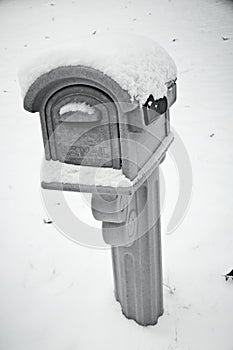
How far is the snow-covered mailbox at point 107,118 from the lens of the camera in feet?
4.13

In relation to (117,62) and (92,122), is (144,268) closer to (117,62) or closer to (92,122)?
(92,122)

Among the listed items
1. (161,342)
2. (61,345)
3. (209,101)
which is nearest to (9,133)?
(209,101)

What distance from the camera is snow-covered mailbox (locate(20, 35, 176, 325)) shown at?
126 centimetres

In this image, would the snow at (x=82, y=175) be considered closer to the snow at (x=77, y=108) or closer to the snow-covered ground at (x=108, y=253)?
the snow at (x=77, y=108)

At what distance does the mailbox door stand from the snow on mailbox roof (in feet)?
0.34

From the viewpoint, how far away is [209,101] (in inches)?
179

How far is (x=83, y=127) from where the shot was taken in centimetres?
140

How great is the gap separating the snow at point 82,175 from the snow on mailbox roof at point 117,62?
13.0 inches

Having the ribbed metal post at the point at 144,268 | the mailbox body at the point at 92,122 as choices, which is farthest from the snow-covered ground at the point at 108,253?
the mailbox body at the point at 92,122

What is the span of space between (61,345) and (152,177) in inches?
46.9

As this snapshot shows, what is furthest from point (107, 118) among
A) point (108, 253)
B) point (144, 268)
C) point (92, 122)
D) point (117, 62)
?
point (108, 253)

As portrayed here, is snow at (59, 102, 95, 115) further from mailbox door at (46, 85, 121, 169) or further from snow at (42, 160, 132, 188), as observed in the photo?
snow at (42, 160, 132, 188)

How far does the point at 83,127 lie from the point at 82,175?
21cm

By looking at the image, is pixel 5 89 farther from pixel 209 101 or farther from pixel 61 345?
pixel 61 345
